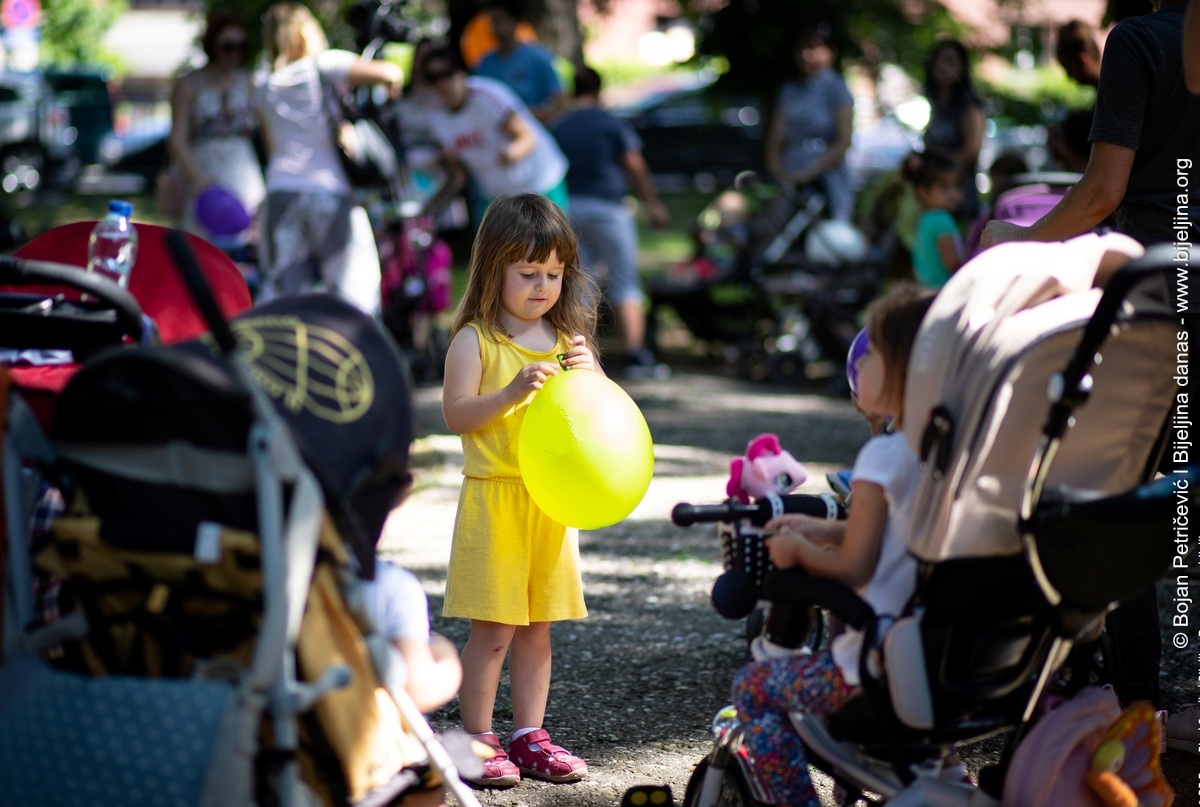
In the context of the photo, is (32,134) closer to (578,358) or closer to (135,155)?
(135,155)

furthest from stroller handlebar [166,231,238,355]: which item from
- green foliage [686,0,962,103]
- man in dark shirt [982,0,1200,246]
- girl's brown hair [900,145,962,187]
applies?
green foliage [686,0,962,103]

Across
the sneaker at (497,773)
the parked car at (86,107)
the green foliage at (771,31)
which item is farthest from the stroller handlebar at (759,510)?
the parked car at (86,107)

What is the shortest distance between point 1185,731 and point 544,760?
1662mm

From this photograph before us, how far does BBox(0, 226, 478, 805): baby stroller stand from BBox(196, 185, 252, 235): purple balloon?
20.9ft

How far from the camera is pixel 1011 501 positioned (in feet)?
8.35

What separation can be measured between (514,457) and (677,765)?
91cm

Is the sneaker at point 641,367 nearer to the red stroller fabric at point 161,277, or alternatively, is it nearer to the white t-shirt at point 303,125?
the white t-shirt at point 303,125

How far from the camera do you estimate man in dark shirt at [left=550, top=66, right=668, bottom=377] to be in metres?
9.60

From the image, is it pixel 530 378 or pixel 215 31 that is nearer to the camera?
pixel 530 378

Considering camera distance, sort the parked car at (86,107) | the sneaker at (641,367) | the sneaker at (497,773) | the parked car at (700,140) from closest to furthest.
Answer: the sneaker at (497,773) < the sneaker at (641,367) < the parked car at (700,140) < the parked car at (86,107)

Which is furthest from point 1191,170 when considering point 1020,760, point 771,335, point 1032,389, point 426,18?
point 426,18

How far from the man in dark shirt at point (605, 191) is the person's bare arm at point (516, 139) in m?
1.02

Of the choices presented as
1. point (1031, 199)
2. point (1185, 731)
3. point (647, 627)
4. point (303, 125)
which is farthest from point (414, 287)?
point (1185, 731)

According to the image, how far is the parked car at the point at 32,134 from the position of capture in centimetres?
2131
